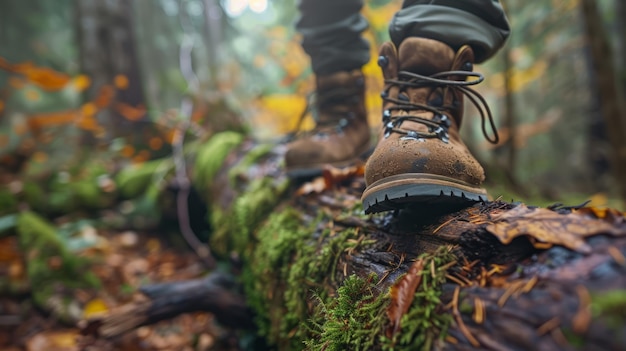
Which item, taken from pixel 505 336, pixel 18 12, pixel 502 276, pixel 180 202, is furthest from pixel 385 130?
pixel 18 12

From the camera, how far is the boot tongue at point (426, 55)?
144 centimetres

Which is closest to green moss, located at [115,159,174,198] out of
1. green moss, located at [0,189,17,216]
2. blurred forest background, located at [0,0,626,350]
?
blurred forest background, located at [0,0,626,350]

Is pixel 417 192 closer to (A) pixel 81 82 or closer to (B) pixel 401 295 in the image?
(B) pixel 401 295

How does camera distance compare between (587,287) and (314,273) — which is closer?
(587,287)

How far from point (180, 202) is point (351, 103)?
217cm

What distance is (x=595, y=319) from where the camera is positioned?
2.17 ft

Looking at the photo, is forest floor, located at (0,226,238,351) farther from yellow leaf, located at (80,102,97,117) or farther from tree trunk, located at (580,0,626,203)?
tree trunk, located at (580,0,626,203)

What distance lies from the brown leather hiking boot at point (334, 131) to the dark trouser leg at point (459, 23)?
825 millimetres

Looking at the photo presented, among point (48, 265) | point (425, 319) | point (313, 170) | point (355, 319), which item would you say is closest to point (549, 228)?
point (425, 319)

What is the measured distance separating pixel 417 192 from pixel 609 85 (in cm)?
430

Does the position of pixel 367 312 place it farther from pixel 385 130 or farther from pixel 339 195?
pixel 339 195

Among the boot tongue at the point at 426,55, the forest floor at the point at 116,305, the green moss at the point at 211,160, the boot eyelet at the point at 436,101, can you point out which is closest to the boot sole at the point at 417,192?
the boot eyelet at the point at 436,101

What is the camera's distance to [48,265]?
283cm

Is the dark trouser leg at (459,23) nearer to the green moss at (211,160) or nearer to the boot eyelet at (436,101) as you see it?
the boot eyelet at (436,101)
